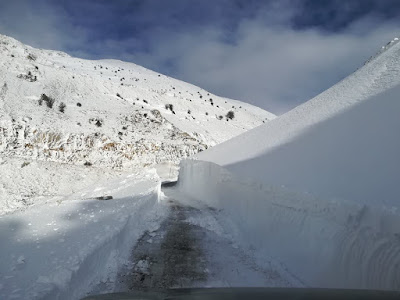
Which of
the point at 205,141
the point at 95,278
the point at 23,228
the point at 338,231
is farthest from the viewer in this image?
the point at 205,141

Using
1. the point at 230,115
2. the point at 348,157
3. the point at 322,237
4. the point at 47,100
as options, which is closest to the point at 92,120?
the point at 47,100

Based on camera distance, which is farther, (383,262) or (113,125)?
(113,125)

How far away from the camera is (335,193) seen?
12.6ft

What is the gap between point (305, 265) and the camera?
420 cm

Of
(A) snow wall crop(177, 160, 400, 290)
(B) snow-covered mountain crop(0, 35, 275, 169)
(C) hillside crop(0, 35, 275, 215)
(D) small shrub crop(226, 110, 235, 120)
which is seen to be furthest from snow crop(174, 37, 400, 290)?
(D) small shrub crop(226, 110, 235, 120)

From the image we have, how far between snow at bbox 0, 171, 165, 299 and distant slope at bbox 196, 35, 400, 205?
10.9 ft

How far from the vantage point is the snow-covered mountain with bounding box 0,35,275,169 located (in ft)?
70.6

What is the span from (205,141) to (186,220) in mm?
24594

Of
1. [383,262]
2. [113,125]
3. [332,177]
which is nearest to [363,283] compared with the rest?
[383,262]

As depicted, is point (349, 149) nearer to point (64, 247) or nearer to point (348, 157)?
point (348, 157)

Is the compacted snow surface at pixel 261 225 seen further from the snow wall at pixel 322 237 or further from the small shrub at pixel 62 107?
the small shrub at pixel 62 107

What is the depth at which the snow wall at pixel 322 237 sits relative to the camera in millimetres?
2857

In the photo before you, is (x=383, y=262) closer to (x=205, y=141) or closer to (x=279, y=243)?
(x=279, y=243)

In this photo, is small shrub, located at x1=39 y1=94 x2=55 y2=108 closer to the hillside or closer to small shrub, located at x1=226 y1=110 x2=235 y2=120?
the hillside
